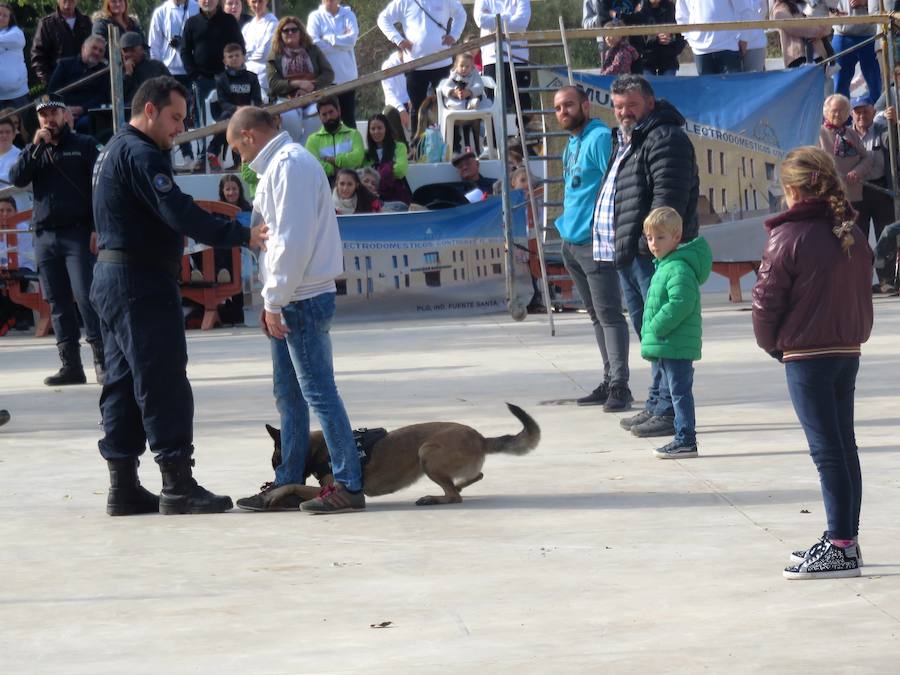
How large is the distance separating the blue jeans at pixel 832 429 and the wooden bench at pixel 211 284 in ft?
Result: 35.0

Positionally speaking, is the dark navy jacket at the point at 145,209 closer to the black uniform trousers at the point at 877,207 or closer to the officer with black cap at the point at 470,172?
the officer with black cap at the point at 470,172

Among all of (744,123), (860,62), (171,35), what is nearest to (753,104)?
(744,123)

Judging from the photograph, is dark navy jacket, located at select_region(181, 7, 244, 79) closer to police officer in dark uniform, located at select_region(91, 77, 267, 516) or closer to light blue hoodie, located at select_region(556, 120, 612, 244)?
light blue hoodie, located at select_region(556, 120, 612, 244)

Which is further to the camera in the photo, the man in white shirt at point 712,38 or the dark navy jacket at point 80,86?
the man in white shirt at point 712,38

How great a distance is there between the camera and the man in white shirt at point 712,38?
1698cm

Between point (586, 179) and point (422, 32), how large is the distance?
9.14 meters

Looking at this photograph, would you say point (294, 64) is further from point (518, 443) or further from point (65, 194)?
point (518, 443)

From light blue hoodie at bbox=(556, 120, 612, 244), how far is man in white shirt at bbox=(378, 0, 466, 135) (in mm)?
8760

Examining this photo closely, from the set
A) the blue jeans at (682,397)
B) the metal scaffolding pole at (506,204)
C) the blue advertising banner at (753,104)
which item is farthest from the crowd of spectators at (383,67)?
the blue jeans at (682,397)

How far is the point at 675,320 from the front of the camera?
25.3ft

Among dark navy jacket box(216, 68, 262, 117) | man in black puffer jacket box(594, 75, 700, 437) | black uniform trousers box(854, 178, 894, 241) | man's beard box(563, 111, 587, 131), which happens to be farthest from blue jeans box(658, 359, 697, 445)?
dark navy jacket box(216, 68, 262, 117)

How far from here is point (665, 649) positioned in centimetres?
448

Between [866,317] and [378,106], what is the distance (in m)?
28.7

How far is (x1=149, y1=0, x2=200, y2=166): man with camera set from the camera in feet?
55.8
